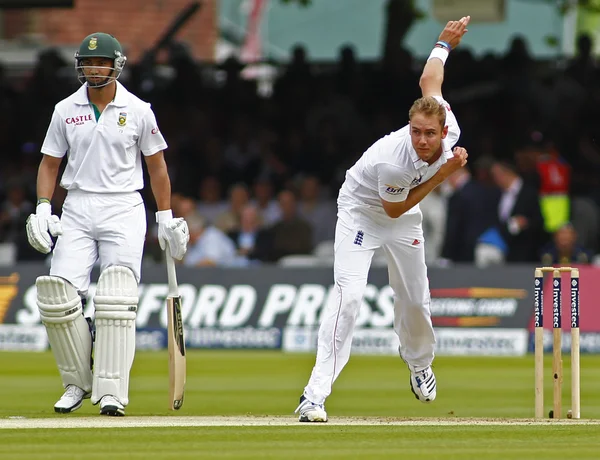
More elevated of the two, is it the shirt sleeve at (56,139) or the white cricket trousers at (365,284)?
the shirt sleeve at (56,139)

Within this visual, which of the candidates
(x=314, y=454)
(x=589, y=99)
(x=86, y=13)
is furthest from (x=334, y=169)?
(x=314, y=454)

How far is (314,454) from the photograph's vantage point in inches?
238

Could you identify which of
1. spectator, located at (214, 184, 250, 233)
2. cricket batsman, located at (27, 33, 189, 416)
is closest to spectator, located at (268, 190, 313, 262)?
spectator, located at (214, 184, 250, 233)

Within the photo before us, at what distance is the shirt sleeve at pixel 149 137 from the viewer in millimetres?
8164

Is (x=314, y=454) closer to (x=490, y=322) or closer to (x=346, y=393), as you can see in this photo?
(x=346, y=393)

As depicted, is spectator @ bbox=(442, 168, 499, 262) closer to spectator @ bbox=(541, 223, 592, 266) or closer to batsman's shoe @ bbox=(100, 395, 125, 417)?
spectator @ bbox=(541, 223, 592, 266)

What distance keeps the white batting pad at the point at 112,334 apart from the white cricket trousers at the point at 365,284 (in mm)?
1093

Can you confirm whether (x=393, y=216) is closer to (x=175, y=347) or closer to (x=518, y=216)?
(x=175, y=347)

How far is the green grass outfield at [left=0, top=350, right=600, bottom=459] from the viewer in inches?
245

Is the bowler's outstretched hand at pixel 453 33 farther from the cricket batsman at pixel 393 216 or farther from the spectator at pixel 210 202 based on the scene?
the spectator at pixel 210 202

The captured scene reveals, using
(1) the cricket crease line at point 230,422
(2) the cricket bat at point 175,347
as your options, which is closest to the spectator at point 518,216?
(1) the cricket crease line at point 230,422

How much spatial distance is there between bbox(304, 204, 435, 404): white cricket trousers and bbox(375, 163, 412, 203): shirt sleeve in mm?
269

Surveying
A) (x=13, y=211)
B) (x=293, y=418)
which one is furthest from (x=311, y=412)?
(x=13, y=211)

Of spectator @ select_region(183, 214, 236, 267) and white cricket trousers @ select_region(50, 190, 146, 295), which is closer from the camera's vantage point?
white cricket trousers @ select_region(50, 190, 146, 295)
